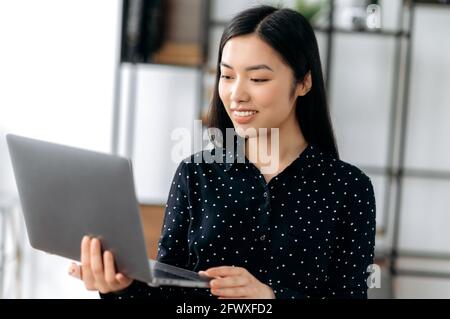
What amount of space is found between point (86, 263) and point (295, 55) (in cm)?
50

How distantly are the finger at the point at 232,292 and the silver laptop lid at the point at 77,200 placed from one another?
0.12 meters

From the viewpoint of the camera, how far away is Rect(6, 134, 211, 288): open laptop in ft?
3.26

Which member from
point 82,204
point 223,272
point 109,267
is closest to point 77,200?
point 82,204

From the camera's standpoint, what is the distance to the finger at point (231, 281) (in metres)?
1.07

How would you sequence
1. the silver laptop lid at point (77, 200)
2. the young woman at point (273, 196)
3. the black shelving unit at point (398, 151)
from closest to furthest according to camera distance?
the silver laptop lid at point (77, 200) < the young woman at point (273, 196) < the black shelving unit at point (398, 151)

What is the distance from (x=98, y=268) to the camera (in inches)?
41.6

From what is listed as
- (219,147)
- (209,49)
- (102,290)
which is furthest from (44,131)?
(102,290)

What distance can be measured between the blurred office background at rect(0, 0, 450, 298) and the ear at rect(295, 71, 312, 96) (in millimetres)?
1776

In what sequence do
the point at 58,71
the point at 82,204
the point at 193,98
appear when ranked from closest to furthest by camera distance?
the point at 82,204 < the point at 58,71 < the point at 193,98

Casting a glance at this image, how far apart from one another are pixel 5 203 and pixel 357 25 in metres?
1.69

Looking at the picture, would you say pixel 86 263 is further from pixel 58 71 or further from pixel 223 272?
pixel 58 71

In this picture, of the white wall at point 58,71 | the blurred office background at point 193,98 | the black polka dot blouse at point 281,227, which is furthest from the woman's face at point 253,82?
the white wall at point 58,71

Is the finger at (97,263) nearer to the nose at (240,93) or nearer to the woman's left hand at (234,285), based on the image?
the woman's left hand at (234,285)

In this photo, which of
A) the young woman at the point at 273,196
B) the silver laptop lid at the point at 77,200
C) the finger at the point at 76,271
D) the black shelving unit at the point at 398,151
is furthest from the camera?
the black shelving unit at the point at 398,151
